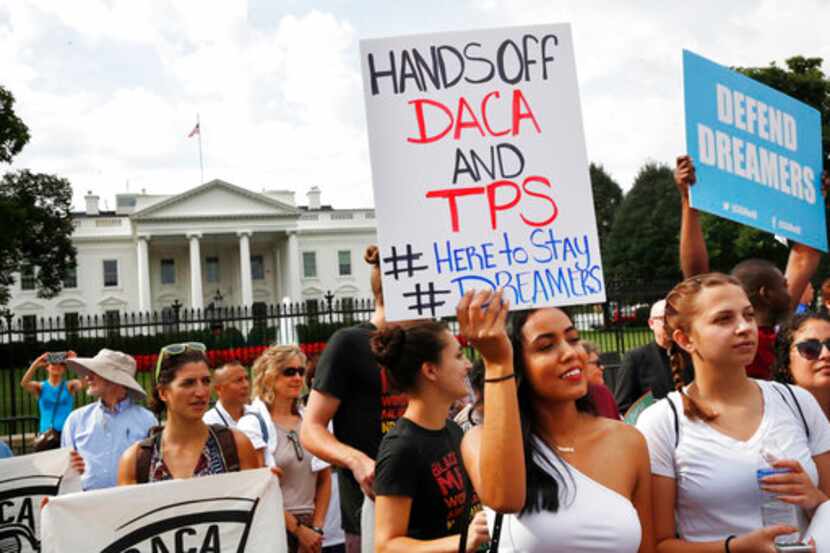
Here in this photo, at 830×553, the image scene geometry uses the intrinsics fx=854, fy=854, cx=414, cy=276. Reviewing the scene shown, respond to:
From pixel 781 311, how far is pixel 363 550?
6.63 ft

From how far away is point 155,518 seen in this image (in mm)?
3641

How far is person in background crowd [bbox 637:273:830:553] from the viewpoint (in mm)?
2424

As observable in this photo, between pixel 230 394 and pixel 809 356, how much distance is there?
11.4 feet

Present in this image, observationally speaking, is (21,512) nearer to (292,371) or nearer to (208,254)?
(292,371)

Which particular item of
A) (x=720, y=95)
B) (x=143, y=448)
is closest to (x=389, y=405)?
(x=143, y=448)

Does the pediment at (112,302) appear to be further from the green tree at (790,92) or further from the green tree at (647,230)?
the green tree at (790,92)

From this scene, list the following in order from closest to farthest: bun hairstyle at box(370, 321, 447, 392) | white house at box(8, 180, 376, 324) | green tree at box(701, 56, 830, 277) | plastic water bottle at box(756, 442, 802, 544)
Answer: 1. plastic water bottle at box(756, 442, 802, 544)
2. bun hairstyle at box(370, 321, 447, 392)
3. green tree at box(701, 56, 830, 277)
4. white house at box(8, 180, 376, 324)

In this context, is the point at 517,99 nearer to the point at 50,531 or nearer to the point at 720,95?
the point at 720,95

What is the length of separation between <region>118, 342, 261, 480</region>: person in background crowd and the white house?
203 feet

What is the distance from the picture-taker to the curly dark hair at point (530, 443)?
2297 millimetres

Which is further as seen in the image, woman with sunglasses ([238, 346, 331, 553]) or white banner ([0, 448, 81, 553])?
white banner ([0, 448, 81, 553])

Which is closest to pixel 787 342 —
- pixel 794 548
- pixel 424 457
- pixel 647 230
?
pixel 794 548

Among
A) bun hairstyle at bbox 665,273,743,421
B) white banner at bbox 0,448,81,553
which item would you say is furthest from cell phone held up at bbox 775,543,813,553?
white banner at bbox 0,448,81,553

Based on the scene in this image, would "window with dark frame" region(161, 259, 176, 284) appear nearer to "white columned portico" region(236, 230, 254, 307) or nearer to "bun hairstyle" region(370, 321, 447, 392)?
"white columned portico" region(236, 230, 254, 307)
